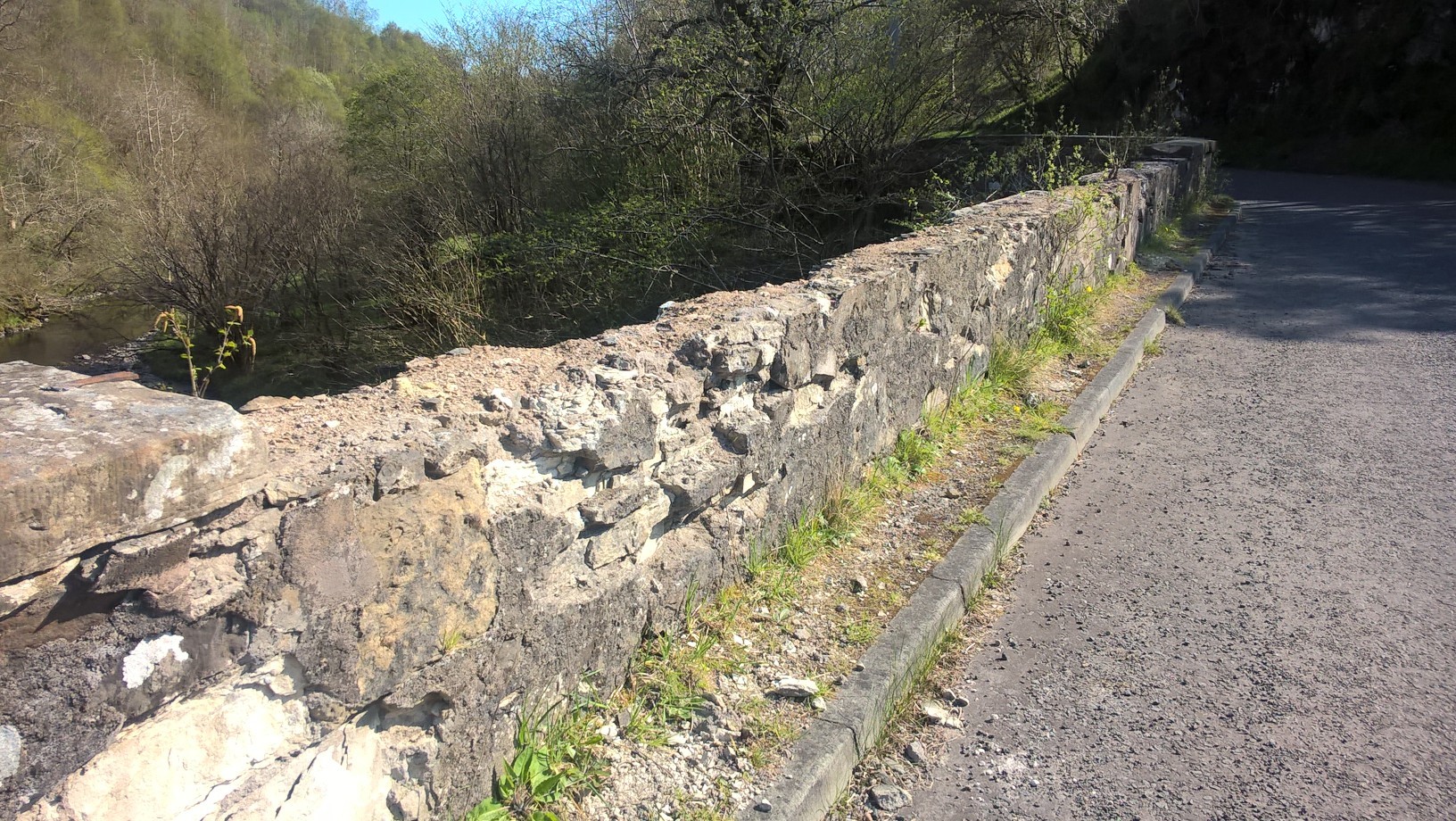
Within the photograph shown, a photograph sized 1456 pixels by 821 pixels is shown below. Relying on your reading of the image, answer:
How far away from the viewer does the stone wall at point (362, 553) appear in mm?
1686

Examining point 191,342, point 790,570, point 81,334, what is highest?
point 191,342

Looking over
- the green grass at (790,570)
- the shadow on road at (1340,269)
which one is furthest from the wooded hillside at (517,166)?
the green grass at (790,570)

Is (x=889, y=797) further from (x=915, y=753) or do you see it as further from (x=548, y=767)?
(x=548, y=767)

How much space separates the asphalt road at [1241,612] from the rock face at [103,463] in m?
2.13

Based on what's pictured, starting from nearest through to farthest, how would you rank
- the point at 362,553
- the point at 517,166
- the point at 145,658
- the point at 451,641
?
1. the point at 145,658
2. the point at 362,553
3. the point at 451,641
4. the point at 517,166

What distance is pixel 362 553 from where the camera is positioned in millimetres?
2117

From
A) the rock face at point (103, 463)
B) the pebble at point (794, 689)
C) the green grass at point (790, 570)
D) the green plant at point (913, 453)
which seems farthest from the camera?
the green plant at point (913, 453)

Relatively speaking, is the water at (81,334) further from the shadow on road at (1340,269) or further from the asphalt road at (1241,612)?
the asphalt road at (1241,612)

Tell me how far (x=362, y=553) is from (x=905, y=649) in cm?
198

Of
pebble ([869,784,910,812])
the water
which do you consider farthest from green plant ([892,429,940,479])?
the water

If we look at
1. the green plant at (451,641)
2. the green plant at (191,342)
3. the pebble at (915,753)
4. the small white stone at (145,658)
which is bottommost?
the pebble at (915,753)

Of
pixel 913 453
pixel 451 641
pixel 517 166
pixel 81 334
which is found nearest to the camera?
pixel 451 641

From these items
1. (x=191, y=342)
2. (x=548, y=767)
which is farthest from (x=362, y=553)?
(x=191, y=342)

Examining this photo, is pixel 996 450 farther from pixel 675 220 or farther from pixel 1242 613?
pixel 675 220
